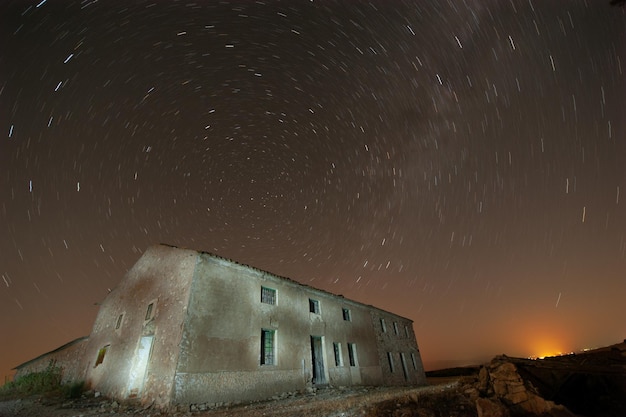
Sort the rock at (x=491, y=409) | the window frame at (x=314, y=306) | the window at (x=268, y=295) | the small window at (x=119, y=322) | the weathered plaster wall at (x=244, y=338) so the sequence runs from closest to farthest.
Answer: the rock at (x=491, y=409) < the weathered plaster wall at (x=244, y=338) < the window at (x=268, y=295) < the small window at (x=119, y=322) < the window frame at (x=314, y=306)

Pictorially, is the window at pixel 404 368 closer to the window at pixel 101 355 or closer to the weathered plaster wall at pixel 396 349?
the weathered plaster wall at pixel 396 349

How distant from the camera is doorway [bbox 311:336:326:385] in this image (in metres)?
15.5

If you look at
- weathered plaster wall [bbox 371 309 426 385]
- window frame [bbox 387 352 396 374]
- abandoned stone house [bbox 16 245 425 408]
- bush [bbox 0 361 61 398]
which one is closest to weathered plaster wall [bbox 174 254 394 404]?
abandoned stone house [bbox 16 245 425 408]

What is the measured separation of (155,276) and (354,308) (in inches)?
562

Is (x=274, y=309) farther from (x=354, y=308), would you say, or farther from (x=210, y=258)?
(x=354, y=308)

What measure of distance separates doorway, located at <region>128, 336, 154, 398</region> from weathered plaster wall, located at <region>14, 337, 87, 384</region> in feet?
24.6

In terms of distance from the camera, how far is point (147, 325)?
12875 mm

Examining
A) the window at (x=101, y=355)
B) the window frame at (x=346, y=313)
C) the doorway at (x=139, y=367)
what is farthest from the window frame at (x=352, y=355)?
the window at (x=101, y=355)

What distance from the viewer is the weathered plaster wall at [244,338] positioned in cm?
1065

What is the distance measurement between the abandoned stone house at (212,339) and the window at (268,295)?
56 mm

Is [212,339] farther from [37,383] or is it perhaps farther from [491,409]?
[37,383]

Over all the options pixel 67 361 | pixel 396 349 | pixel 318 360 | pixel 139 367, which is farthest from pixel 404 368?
pixel 67 361

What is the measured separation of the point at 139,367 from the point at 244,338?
549cm

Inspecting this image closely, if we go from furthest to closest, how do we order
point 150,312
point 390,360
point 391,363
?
point 390,360
point 391,363
point 150,312
